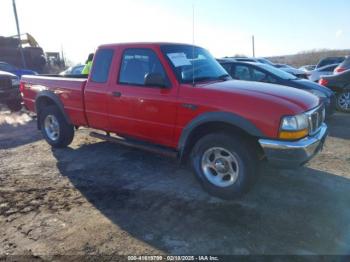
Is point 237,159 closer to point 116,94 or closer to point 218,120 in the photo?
point 218,120

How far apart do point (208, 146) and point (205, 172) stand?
0.37 m

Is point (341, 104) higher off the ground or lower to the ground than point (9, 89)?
lower

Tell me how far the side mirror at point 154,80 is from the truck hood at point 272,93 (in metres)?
0.55

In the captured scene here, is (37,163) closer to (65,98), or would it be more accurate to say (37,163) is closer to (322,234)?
(65,98)

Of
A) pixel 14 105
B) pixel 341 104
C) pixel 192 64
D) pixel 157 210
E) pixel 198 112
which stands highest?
pixel 192 64

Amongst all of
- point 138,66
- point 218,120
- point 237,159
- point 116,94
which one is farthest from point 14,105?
point 237,159

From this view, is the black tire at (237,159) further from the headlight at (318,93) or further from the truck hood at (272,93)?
the headlight at (318,93)

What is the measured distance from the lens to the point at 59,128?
20.0 feet

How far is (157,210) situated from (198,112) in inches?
51.1

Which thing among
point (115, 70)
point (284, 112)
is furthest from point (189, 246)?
point (115, 70)

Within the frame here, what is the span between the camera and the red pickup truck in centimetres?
361

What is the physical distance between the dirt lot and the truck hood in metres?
1.18

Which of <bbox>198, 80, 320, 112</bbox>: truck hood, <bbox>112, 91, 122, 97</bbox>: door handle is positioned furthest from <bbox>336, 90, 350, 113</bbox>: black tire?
<bbox>112, 91, 122, 97</bbox>: door handle

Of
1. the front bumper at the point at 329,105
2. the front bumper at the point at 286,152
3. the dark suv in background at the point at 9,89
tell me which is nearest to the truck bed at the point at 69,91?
the front bumper at the point at 286,152
